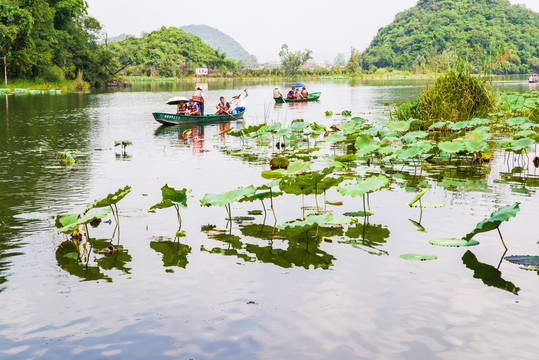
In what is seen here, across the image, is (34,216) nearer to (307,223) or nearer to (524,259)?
(307,223)

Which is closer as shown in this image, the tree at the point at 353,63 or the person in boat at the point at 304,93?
the person in boat at the point at 304,93

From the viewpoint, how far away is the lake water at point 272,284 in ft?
11.4

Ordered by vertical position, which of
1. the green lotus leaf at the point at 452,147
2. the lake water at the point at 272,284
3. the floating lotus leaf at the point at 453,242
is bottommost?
the lake water at the point at 272,284

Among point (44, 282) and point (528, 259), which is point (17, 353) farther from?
point (528, 259)

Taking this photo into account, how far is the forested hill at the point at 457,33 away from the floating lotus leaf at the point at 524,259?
119469 millimetres

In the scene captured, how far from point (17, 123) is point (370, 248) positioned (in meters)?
18.2

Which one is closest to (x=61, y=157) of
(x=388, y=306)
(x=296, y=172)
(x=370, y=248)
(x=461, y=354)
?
(x=296, y=172)

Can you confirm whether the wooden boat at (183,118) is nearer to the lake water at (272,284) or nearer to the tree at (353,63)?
the lake water at (272,284)

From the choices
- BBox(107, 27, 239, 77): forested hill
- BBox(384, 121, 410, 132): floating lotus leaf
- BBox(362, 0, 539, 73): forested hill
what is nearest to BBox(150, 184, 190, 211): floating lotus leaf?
BBox(384, 121, 410, 132): floating lotus leaf

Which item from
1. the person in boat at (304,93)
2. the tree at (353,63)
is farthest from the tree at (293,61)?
the person in boat at (304,93)

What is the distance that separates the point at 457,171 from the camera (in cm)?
941

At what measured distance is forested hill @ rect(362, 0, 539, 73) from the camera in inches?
4889

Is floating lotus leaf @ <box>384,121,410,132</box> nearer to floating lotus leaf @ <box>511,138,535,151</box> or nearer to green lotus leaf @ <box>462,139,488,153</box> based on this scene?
green lotus leaf @ <box>462,139,488,153</box>

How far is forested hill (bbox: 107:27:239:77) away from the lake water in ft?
307
